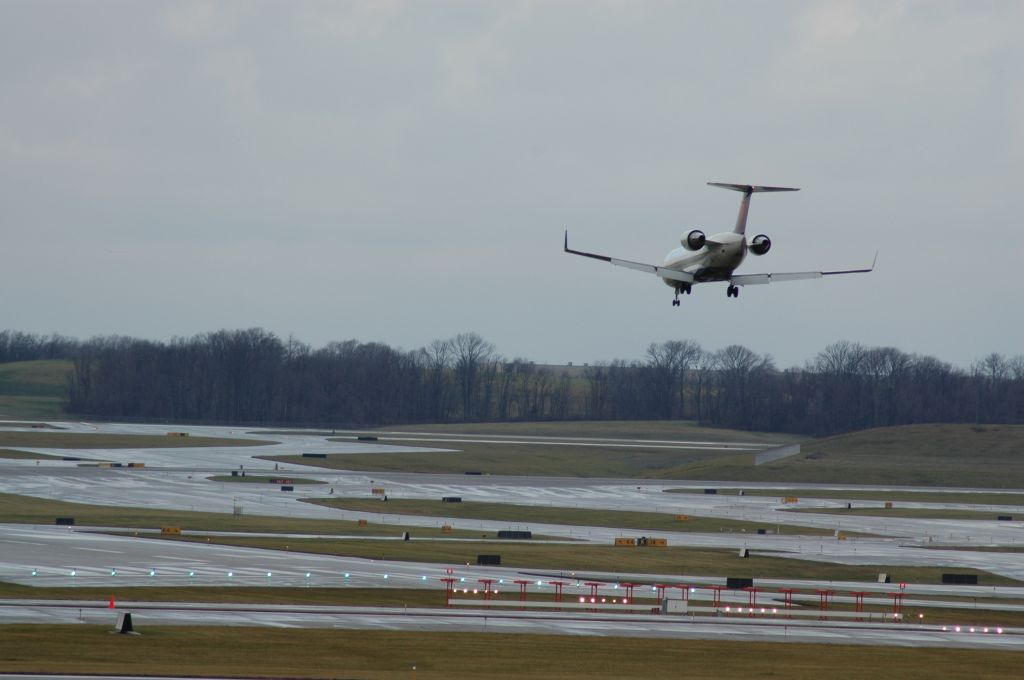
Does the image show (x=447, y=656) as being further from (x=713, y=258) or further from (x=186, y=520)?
(x=186, y=520)

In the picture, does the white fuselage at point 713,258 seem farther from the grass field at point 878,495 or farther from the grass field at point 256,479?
the grass field at point 878,495

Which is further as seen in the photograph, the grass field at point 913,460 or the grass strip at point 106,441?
the grass strip at point 106,441

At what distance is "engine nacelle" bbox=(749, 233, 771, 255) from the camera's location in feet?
158

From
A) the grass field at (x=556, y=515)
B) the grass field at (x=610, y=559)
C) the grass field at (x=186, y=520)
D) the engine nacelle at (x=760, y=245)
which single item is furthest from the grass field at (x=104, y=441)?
the engine nacelle at (x=760, y=245)

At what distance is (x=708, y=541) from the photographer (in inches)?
3489

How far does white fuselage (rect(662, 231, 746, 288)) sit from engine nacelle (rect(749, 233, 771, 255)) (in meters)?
0.39

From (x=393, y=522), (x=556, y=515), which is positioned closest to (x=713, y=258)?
(x=393, y=522)

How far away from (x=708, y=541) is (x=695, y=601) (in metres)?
29.7

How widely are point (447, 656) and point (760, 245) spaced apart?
1947cm

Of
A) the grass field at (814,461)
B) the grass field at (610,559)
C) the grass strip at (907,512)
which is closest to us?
the grass field at (610,559)

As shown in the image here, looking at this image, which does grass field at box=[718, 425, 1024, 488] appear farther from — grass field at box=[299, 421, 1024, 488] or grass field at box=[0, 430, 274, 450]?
grass field at box=[0, 430, 274, 450]

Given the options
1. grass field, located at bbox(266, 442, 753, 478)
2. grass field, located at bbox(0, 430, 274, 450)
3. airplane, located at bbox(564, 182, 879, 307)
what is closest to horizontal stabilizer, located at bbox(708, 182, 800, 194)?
airplane, located at bbox(564, 182, 879, 307)

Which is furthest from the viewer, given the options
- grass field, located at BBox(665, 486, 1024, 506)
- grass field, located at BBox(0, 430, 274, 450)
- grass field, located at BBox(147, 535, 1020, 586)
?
grass field, located at BBox(0, 430, 274, 450)

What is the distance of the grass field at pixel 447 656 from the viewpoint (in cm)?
3922
